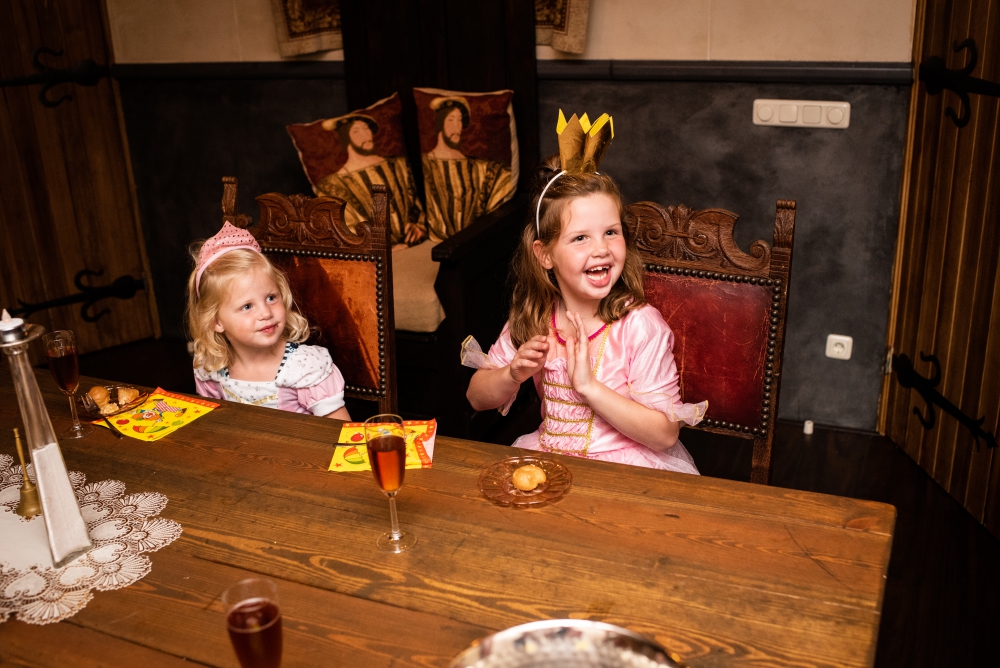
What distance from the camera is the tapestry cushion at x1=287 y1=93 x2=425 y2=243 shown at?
118 inches

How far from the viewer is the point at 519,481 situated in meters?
1.27

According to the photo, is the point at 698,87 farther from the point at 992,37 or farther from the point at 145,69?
the point at 145,69

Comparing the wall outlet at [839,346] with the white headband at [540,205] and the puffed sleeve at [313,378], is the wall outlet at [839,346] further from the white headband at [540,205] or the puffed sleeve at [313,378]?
the puffed sleeve at [313,378]

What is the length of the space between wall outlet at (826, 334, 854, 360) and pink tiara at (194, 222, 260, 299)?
1858 mm

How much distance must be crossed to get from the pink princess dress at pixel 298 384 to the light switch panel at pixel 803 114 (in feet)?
5.24

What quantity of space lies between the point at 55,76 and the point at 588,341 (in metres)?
2.87

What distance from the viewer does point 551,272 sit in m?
1.86

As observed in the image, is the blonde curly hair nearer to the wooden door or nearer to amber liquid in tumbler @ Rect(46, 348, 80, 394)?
amber liquid in tumbler @ Rect(46, 348, 80, 394)

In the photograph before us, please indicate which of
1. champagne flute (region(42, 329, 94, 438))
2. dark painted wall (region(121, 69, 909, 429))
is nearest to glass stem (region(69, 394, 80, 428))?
champagne flute (region(42, 329, 94, 438))

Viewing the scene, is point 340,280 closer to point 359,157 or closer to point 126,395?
point 126,395

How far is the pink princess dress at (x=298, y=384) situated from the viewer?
1918mm

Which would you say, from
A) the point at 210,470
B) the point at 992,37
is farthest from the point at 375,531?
the point at 992,37

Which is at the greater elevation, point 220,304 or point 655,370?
point 220,304

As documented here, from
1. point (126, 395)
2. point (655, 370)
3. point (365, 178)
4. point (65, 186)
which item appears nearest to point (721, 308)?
point (655, 370)
